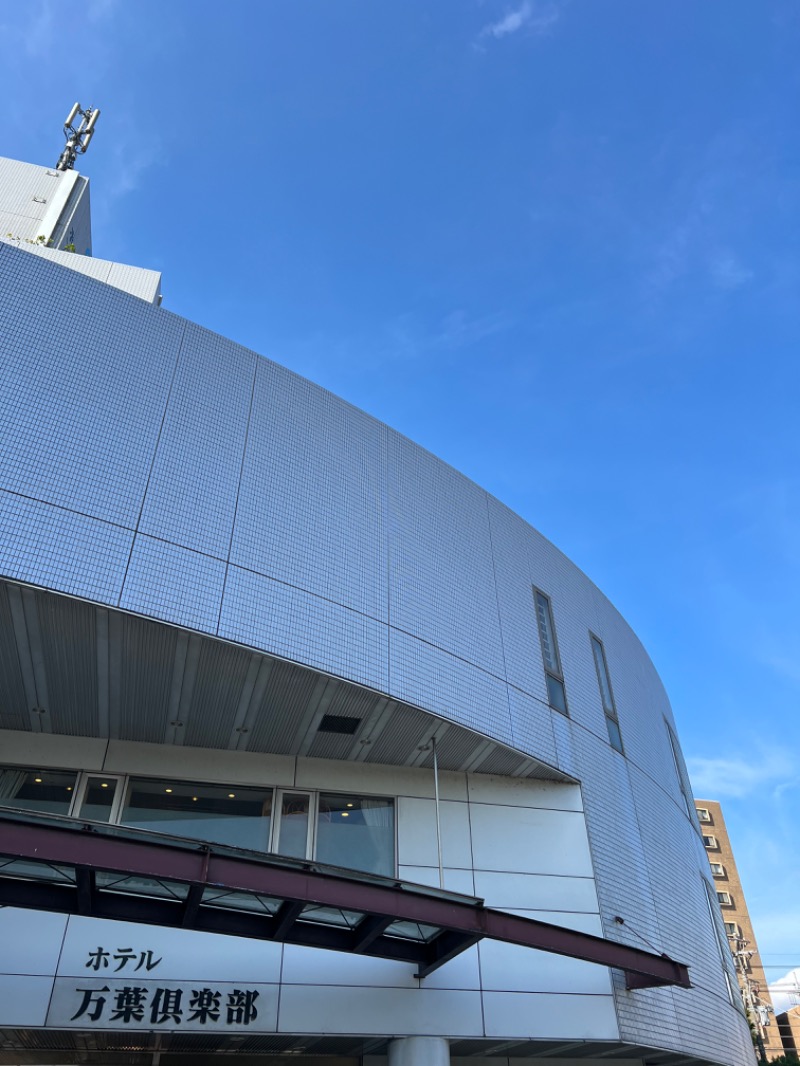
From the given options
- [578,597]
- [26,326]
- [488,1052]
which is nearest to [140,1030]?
[488,1052]

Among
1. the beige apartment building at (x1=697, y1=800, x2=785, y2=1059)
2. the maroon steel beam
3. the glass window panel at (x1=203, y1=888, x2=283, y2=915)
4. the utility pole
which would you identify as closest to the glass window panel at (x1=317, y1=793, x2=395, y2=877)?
the maroon steel beam

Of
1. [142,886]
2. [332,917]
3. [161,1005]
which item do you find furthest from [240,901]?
[161,1005]

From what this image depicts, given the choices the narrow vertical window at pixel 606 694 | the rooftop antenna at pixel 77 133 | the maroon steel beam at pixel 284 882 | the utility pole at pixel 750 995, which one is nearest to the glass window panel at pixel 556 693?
the narrow vertical window at pixel 606 694

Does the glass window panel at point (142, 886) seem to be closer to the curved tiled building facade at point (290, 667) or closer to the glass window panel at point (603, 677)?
the curved tiled building facade at point (290, 667)

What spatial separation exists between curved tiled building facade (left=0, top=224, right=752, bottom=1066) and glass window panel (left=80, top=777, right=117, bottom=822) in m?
0.07

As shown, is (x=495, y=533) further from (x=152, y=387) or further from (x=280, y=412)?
(x=152, y=387)

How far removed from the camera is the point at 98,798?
404 inches

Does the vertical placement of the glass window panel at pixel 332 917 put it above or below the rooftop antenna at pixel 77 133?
below

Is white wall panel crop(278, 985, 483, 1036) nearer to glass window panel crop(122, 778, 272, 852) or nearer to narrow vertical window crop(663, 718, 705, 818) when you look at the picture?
glass window panel crop(122, 778, 272, 852)

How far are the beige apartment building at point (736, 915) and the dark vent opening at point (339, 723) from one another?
54038 millimetres

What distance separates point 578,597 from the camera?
15.3 meters

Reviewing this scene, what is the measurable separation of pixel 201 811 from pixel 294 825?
4.45 feet

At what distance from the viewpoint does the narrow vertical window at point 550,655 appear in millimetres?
12914

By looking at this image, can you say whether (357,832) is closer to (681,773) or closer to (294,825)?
(294,825)
